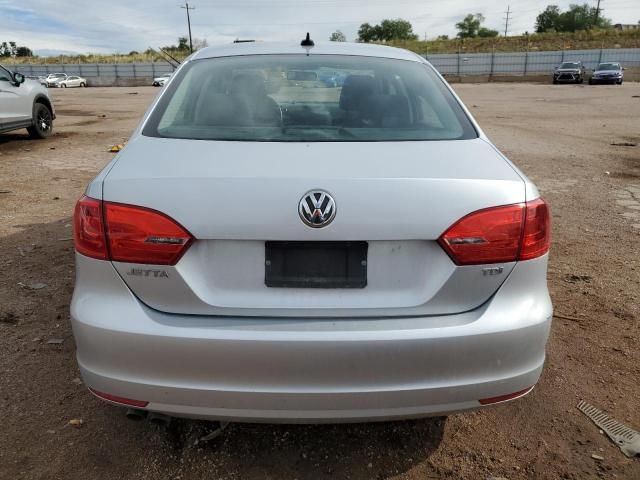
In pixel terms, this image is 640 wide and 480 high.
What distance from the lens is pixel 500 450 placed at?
2361 millimetres

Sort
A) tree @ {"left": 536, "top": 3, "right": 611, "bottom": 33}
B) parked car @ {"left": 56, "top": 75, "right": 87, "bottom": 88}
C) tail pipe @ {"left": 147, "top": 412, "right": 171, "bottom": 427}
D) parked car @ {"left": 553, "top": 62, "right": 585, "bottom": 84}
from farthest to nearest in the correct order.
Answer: tree @ {"left": 536, "top": 3, "right": 611, "bottom": 33} < parked car @ {"left": 56, "top": 75, "right": 87, "bottom": 88} < parked car @ {"left": 553, "top": 62, "right": 585, "bottom": 84} < tail pipe @ {"left": 147, "top": 412, "right": 171, "bottom": 427}

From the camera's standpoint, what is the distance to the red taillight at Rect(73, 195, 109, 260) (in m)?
1.84

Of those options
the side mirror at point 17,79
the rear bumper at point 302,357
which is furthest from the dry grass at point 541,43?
the rear bumper at point 302,357

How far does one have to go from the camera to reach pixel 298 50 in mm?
2965

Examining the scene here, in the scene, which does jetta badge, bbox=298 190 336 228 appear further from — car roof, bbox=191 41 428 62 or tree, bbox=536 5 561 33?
tree, bbox=536 5 561 33

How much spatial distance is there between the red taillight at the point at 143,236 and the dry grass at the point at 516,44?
63.9 metres

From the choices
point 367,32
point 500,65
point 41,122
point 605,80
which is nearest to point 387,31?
point 367,32

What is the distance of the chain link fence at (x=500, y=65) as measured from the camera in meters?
51.9

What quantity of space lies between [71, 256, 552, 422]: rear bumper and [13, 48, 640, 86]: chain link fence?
53764 mm

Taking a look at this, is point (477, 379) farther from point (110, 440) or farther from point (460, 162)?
point (110, 440)

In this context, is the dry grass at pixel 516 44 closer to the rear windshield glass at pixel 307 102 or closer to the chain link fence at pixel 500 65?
the chain link fence at pixel 500 65

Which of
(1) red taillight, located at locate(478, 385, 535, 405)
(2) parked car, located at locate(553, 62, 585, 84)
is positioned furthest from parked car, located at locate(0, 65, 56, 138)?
(2) parked car, located at locate(553, 62, 585, 84)

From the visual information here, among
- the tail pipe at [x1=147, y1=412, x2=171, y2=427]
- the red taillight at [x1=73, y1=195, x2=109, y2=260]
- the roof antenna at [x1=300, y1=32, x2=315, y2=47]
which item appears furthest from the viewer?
the roof antenna at [x1=300, y1=32, x2=315, y2=47]

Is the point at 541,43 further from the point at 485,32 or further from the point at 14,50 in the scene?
the point at 14,50
